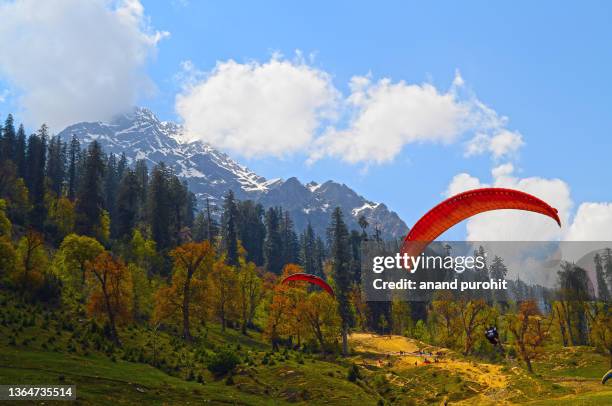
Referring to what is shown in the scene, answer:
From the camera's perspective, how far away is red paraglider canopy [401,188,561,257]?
3100cm

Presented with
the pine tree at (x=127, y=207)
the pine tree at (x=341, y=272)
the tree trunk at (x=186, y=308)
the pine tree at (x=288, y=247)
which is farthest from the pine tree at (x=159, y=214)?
the pine tree at (x=288, y=247)

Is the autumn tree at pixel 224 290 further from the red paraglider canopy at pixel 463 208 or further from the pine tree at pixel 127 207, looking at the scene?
the red paraglider canopy at pixel 463 208

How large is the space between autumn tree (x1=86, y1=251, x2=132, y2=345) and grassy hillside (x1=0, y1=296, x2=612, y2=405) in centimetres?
170

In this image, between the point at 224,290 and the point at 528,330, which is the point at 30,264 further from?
the point at 528,330

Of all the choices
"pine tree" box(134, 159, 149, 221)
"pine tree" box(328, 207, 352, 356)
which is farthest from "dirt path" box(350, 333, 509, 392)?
"pine tree" box(134, 159, 149, 221)

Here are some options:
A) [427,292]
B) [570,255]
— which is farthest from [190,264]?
[570,255]

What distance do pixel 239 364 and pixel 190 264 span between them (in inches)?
680

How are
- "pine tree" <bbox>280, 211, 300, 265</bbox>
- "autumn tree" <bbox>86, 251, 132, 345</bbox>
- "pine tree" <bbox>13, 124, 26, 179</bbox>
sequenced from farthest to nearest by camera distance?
"pine tree" <bbox>280, 211, 300, 265</bbox>, "pine tree" <bbox>13, 124, 26, 179</bbox>, "autumn tree" <bbox>86, 251, 132, 345</bbox>

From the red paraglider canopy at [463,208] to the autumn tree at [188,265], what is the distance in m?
31.6

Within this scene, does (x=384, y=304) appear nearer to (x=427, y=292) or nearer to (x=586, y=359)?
(x=427, y=292)

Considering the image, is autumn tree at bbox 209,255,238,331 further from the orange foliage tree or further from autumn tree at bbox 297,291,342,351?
autumn tree at bbox 297,291,342,351

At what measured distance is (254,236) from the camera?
146125mm

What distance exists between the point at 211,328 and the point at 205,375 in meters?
27.5

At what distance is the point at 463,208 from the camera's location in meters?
34.7
